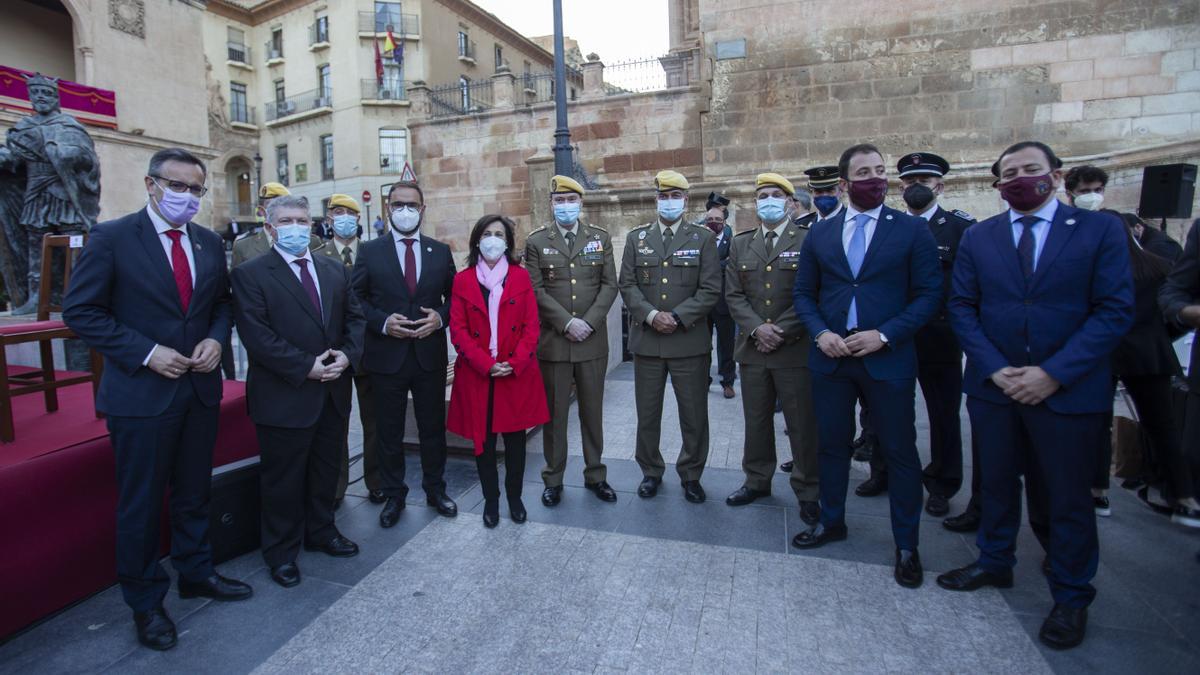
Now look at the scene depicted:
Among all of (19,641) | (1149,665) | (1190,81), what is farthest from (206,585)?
(1190,81)

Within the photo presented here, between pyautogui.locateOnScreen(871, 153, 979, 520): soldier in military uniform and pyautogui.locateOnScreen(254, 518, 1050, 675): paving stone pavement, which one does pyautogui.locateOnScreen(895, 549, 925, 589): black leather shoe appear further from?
Result: pyautogui.locateOnScreen(871, 153, 979, 520): soldier in military uniform

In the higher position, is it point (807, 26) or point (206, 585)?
point (807, 26)

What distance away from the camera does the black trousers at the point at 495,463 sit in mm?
3824

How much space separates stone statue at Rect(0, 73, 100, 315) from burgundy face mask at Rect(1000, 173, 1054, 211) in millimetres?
7134

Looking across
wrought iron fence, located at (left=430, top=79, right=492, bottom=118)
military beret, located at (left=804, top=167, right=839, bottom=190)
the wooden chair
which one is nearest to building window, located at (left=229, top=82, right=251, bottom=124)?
wrought iron fence, located at (left=430, top=79, right=492, bottom=118)

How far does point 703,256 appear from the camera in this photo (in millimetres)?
4148

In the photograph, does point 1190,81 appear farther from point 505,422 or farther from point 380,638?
point 380,638

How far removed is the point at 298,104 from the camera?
3359 centimetres

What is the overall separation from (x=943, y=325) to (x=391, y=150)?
3193 cm

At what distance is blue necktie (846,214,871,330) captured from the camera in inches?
127

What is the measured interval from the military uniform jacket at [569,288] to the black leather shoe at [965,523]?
7.60 feet

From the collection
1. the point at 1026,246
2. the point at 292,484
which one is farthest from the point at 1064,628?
the point at 292,484

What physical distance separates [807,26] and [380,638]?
1169cm

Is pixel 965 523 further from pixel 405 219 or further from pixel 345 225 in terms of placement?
pixel 345 225
